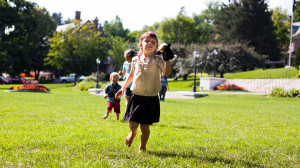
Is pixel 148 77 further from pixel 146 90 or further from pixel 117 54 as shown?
pixel 117 54

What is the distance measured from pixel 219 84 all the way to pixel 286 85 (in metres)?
6.95

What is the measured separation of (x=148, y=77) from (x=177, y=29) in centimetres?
5201

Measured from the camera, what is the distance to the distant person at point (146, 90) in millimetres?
4117

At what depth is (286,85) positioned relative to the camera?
26562mm

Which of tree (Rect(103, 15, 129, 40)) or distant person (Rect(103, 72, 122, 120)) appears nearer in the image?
distant person (Rect(103, 72, 122, 120))

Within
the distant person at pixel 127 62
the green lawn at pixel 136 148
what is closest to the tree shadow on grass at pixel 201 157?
the green lawn at pixel 136 148

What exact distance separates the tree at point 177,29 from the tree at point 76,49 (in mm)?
15096

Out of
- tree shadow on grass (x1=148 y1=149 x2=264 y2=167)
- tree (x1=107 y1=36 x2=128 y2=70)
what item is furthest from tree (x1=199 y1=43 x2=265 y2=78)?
tree shadow on grass (x1=148 y1=149 x2=264 y2=167)

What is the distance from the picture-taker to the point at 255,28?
45219 millimetres

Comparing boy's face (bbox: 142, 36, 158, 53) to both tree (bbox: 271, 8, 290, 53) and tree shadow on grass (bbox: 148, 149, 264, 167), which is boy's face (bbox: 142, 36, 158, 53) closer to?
tree shadow on grass (bbox: 148, 149, 264, 167)

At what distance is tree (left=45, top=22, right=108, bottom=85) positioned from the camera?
4178cm

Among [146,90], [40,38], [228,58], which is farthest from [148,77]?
[40,38]

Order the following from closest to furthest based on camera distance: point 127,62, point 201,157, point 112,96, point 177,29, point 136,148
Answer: point 201,157, point 136,148, point 127,62, point 112,96, point 177,29

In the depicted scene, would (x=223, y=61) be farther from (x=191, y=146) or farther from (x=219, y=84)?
(x=191, y=146)
